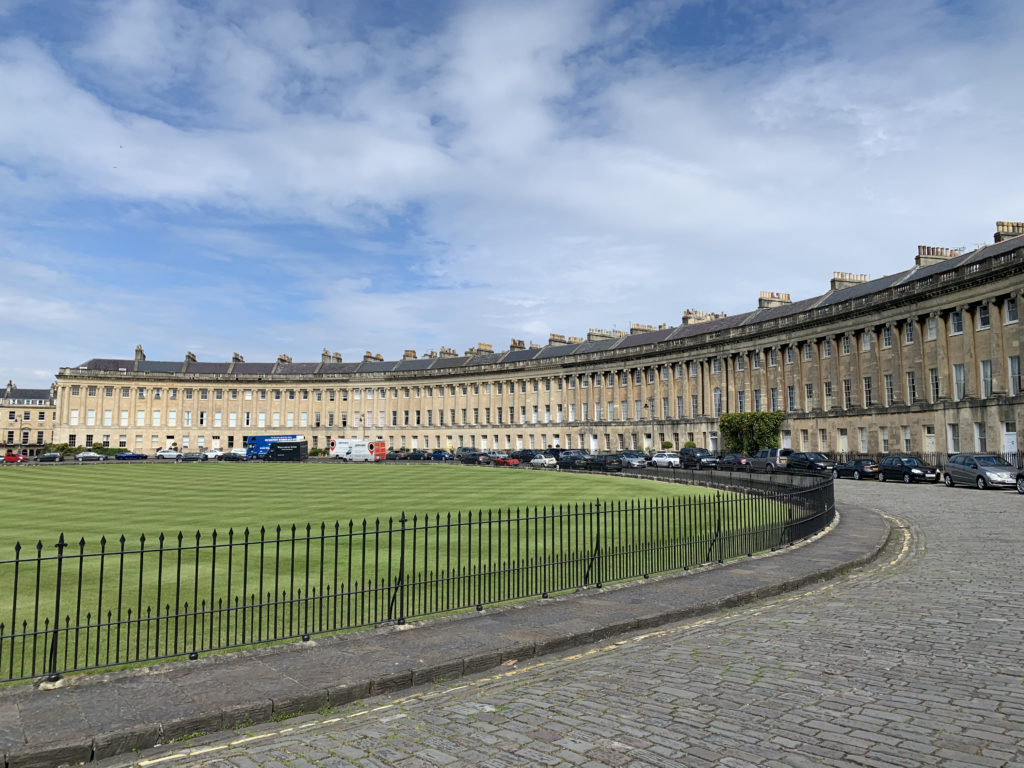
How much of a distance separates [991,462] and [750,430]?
32915 millimetres

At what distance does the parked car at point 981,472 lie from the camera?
32.2 m

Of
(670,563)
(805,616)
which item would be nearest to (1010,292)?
(670,563)

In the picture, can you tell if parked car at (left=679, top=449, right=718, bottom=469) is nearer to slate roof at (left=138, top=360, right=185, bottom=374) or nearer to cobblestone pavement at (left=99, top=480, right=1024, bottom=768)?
cobblestone pavement at (left=99, top=480, right=1024, bottom=768)

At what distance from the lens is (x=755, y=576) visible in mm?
12781

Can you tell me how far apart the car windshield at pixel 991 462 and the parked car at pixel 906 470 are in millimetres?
4309

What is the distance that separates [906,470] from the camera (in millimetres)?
39688

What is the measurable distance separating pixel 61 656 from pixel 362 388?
111 meters

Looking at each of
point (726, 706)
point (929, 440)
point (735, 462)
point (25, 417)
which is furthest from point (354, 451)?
point (25, 417)

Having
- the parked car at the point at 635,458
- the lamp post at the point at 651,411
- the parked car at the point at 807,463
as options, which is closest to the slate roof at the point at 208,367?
the lamp post at the point at 651,411

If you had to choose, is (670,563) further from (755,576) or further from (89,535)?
(89,535)

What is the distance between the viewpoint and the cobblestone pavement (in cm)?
544

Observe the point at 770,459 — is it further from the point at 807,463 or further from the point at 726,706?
the point at 726,706

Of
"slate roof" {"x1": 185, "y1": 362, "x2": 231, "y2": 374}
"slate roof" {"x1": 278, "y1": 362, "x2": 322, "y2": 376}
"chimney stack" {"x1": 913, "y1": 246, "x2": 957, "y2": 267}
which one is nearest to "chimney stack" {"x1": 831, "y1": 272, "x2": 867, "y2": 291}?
"chimney stack" {"x1": 913, "y1": 246, "x2": 957, "y2": 267}

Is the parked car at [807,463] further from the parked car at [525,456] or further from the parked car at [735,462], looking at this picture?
the parked car at [525,456]
